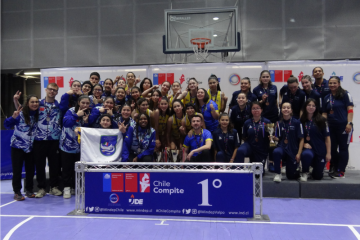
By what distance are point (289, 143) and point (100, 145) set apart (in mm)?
3313

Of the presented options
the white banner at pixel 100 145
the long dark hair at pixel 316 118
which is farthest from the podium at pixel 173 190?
the long dark hair at pixel 316 118

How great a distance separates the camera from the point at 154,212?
387 centimetres

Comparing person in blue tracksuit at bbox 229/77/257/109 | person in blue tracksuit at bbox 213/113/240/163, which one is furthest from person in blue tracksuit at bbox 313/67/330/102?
person in blue tracksuit at bbox 213/113/240/163

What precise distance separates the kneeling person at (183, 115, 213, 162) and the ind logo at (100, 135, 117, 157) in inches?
49.9

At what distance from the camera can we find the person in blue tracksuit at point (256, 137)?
507 centimetres

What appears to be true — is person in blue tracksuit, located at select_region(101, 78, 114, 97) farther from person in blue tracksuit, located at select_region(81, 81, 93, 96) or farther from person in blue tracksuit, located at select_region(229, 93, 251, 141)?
person in blue tracksuit, located at select_region(229, 93, 251, 141)

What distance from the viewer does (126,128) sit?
4812 millimetres

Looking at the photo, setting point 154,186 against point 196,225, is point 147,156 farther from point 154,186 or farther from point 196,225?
point 196,225

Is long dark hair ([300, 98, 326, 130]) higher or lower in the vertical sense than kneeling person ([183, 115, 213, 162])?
higher

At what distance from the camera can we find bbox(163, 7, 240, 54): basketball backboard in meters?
7.99

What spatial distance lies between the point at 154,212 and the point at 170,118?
2.05m

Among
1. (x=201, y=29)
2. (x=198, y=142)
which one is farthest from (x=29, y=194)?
(x=201, y=29)

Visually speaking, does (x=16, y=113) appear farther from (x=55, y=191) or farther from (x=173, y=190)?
(x=173, y=190)

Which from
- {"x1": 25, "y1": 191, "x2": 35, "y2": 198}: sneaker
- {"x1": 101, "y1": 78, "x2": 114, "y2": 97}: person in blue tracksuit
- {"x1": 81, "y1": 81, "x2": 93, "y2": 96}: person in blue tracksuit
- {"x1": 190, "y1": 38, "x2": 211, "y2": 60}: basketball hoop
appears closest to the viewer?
{"x1": 25, "y1": 191, "x2": 35, "y2": 198}: sneaker
